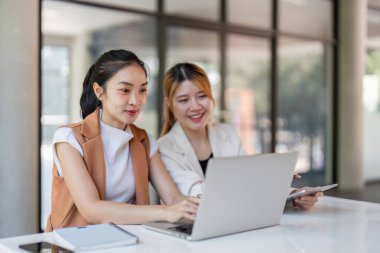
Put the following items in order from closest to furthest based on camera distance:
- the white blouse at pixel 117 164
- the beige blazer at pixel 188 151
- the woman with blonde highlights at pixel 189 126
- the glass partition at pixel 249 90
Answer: the white blouse at pixel 117 164 → the beige blazer at pixel 188 151 → the woman with blonde highlights at pixel 189 126 → the glass partition at pixel 249 90

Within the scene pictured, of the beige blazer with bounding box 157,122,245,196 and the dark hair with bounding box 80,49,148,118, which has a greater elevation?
the dark hair with bounding box 80,49,148,118

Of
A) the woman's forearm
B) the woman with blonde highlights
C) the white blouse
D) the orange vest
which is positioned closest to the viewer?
the woman's forearm

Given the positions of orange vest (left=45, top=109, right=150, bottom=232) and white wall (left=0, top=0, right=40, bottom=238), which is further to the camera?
white wall (left=0, top=0, right=40, bottom=238)

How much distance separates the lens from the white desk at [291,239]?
151cm

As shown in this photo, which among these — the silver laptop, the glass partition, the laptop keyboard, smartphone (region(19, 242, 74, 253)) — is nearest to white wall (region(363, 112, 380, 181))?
the glass partition

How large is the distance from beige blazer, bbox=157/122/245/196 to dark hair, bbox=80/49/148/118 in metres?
0.43

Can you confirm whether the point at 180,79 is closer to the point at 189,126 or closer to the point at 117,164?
the point at 189,126

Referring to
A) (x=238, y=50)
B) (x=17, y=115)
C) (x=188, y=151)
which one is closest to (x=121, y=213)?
(x=188, y=151)

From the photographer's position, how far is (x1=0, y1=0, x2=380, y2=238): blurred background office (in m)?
4.12

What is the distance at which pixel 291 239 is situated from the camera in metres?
1.64

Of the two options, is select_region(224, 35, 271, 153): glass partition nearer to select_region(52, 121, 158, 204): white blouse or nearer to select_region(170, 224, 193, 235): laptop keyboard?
select_region(52, 121, 158, 204): white blouse

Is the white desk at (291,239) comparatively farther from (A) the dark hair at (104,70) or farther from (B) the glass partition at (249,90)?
(B) the glass partition at (249,90)

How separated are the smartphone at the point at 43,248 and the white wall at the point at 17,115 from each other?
106 inches

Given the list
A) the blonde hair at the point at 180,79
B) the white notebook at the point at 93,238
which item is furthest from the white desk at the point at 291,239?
the blonde hair at the point at 180,79
